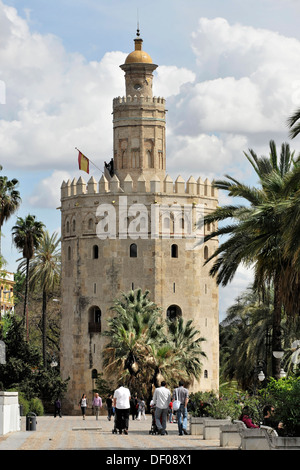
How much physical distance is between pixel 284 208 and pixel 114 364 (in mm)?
26643

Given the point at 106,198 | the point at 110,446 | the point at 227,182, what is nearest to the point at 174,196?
the point at 106,198

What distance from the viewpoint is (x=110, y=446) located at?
2067 centimetres

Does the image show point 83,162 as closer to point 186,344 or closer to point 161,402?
point 186,344

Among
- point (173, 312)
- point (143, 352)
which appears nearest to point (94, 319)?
point (173, 312)

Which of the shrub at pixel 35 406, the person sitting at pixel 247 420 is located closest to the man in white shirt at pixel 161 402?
the person sitting at pixel 247 420

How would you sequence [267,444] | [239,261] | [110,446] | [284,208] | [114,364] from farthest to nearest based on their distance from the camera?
[114,364] < [239,261] < [284,208] < [110,446] < [267,444]

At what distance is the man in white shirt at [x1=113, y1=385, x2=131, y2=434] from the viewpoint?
2388 cm

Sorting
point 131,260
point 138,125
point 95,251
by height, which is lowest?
point 131,260

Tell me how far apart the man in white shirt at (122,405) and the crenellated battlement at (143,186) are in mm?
38300

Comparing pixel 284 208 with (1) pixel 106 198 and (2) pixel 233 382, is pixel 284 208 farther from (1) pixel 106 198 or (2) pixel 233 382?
(2) pixel 233 382

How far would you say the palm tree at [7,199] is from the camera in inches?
2179

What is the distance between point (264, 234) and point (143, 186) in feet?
119

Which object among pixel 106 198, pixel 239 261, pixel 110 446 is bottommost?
pixel 110 446

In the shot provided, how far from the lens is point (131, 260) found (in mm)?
63281
